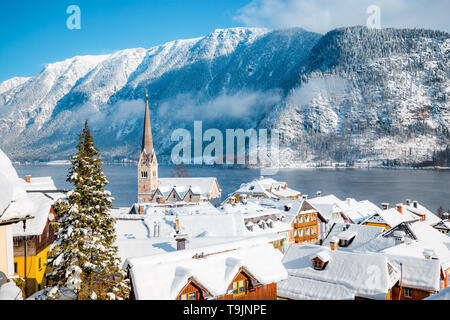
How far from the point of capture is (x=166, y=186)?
92.7 meters

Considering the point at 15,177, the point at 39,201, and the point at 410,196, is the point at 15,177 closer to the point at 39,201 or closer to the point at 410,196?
the point at 39,201

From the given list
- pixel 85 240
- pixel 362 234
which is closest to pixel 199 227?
pixel 362 234

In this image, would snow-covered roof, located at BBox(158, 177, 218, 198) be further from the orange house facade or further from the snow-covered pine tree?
the snow-covered pine tree

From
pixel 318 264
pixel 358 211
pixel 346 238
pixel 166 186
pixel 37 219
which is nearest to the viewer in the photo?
pixel 37 219

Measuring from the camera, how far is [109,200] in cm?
1583

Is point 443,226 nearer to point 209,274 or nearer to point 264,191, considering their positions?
point 264,191

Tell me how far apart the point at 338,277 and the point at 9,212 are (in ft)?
70.3

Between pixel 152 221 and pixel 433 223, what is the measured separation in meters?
43.3

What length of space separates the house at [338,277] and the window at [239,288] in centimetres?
422

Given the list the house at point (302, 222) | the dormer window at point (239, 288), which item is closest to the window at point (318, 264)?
the dormer window at point (239, 288)

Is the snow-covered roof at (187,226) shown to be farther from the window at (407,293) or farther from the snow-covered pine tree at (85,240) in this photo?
the snow-covered pine tree at (85,240)

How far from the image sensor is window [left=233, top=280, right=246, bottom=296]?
1938cm

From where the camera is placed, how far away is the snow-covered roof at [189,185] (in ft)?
295
